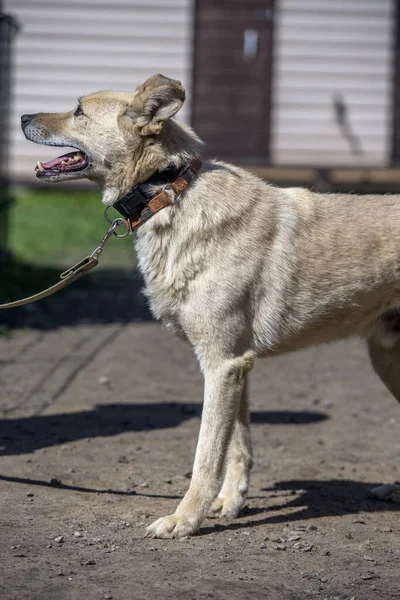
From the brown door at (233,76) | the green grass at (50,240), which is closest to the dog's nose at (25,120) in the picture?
the green grass at (50,240)

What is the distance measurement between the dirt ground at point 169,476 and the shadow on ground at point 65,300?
1.97 ft

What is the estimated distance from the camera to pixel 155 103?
4402mm

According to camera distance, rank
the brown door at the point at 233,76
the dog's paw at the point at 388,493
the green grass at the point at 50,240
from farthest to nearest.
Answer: the brown door at the point at 233,76 < the green grass at the point at 50,240 < the dog's paw at the point at 388,493

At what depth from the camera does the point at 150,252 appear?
175 inches

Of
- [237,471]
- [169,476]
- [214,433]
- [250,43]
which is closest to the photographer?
[214,433]

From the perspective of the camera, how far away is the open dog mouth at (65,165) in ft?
15.1

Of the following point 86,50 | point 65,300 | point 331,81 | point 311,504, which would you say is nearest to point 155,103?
point 311,504

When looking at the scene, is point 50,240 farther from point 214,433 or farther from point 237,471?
point 214,433

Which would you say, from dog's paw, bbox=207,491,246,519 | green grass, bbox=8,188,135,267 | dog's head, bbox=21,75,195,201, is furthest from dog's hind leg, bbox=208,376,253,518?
green grass, bbox=8,188,135,267

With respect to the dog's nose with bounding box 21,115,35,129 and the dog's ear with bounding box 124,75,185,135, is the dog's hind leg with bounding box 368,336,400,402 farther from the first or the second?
the dog's nose with bounding box 21,115,35,129

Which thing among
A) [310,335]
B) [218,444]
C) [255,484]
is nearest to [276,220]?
[310,335]

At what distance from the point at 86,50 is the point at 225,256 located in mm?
12342

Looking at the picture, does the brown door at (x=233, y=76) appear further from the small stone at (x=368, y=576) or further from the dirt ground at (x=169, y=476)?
the small stone at (x=368, y=576)

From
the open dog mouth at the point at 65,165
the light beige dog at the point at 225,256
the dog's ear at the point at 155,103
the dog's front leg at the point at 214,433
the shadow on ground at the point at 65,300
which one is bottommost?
the shadow on ground at the point at 65,300
